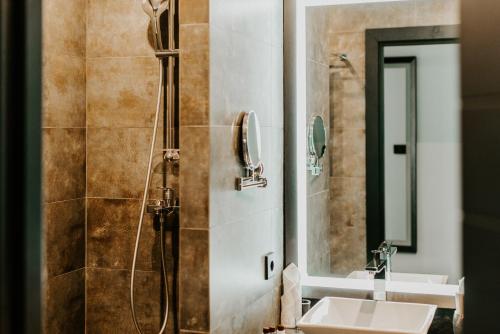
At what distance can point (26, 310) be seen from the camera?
0.43 meters

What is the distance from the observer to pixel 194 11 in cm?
176

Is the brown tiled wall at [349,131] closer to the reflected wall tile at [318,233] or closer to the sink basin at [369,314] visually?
the reflected wall tile at [318,233]

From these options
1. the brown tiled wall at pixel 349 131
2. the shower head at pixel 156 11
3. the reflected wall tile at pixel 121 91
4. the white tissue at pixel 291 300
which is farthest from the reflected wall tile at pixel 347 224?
the shower head at pixel 156 11

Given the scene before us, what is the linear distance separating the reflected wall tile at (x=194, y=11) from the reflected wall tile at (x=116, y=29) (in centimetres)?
51

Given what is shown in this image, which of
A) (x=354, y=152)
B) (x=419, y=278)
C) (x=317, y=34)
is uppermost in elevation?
(x=317, y=34)

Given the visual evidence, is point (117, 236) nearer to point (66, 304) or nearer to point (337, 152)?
point (66, 304)

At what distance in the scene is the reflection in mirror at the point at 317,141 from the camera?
8.46ft

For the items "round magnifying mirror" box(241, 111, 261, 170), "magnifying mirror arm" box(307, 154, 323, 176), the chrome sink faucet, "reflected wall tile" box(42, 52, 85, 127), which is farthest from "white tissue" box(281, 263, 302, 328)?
"reflected wall tile" box(42, 52, 85, 127)

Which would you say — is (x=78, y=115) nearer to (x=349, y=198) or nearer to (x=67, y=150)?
(x=67, y=150)

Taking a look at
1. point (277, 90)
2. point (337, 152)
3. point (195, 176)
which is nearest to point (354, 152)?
point (337, 152)

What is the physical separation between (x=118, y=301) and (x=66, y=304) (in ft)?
0.65

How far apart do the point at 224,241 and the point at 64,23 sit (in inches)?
41.0

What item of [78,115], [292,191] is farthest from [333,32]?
[78,115]

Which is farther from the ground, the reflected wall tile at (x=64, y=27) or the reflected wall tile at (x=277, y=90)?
the reflected wall tile at (x=64, y=27)
